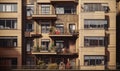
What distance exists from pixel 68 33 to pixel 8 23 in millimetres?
8933

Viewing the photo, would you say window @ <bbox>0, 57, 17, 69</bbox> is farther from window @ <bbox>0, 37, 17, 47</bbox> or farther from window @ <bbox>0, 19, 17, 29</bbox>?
window @ <bbox>0, 19, 17, 29</bbox>

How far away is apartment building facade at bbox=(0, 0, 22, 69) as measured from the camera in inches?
1812

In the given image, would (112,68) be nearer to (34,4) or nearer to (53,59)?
(53,59)

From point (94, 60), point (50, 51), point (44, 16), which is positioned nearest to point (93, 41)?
point (94, 60)

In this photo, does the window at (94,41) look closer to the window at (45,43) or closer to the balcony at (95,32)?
the balcony at (95,32)

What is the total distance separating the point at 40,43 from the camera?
155ft

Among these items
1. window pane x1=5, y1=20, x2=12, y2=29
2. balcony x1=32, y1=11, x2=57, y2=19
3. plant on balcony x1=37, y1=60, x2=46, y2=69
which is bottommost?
plant on balcony x1=37, y1=60, x2=46, y2=69

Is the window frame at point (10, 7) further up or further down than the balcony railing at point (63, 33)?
further up

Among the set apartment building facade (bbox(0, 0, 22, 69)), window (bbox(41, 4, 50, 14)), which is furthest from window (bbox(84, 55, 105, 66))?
apartment building facade (bbox(0, 0, 22, 69))

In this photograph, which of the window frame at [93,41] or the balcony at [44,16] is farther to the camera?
the balcony at [44,16]

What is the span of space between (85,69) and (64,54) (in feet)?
13.6

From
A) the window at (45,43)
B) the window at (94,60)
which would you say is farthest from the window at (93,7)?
the window at (45,43)

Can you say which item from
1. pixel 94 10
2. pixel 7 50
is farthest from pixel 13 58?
pixel 94 10

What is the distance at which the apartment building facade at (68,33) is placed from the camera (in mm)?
45031
